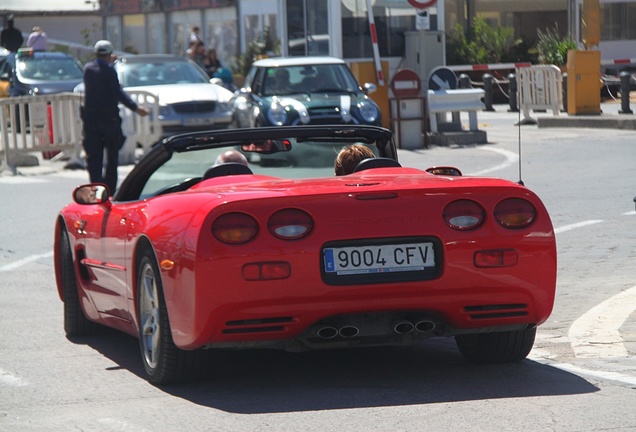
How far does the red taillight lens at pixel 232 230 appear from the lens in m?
5.79

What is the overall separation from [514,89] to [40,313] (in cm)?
2431

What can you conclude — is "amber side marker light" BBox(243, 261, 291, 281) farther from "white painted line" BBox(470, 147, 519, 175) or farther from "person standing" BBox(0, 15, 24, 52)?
"person standing" BBox(0, 15, 24, 52)

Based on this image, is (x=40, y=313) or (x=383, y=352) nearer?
(x=383, y=352)

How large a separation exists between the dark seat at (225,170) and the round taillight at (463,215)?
4.14 ft

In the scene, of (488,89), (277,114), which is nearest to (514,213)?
(277,114)

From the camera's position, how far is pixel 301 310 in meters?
5.82

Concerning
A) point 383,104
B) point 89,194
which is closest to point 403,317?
point 89,194

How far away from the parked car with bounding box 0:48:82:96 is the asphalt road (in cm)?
2136

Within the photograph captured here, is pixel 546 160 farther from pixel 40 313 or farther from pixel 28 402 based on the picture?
pixel 28 402

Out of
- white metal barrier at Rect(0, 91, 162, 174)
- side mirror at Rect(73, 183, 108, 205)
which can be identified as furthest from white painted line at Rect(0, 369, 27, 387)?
white metal barrier at Rect(0, 91, 162, 174)

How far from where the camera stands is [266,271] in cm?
578

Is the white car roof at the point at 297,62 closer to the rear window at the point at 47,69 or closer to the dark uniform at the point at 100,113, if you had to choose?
the dark uniform at the point at 100,113

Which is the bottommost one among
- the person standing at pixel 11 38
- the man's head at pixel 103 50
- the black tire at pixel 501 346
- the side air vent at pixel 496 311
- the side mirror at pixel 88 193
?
the black tire at pixel 501 346

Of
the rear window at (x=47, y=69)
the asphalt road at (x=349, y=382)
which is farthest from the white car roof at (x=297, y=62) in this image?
the asphalt road at (x=349, y=382)
